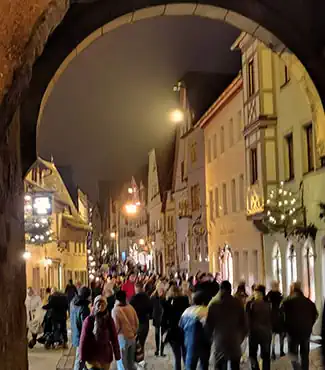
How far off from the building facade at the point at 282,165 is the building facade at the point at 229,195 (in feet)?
8.04

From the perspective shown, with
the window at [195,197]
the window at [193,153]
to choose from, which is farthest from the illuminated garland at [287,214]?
the window at [193,153]

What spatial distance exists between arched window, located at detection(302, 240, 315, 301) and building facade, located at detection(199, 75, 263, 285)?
6.01 m

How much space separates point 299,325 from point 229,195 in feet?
74.8

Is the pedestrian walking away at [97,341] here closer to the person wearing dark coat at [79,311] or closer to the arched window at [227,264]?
the person wearing dark coat at [79,311]

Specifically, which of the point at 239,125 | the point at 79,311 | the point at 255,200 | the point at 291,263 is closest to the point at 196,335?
the point at 79,311

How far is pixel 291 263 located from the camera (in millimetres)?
24859

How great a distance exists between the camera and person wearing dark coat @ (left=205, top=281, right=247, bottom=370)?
11.5m

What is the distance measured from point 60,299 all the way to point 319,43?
12809mm

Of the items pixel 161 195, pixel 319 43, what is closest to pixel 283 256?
pixel 319 43

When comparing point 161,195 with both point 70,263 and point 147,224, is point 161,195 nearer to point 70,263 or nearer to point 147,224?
point 70,263

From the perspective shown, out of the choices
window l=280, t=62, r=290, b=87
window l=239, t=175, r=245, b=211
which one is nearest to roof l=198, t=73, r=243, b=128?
window l=239, t=175, r=245, b=211

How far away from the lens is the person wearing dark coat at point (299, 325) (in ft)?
43.2

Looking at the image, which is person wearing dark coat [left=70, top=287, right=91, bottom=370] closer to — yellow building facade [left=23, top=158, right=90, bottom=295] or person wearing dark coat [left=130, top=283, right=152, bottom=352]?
person wearing dark coat [left=130, top=283, right=152, bottom=352]

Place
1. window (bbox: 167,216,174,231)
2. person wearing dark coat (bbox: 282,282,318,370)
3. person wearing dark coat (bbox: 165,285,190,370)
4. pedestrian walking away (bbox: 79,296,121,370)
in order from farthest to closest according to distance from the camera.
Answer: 1. window (bbox: 167,216,174,231)
2. person wearing dark coat (bbox: 165,285,190,370)
3. person wearing dark coat (bbox: 282,282,318,370)
4. pedestrian walking away (bbox: 79,296,121,370)
